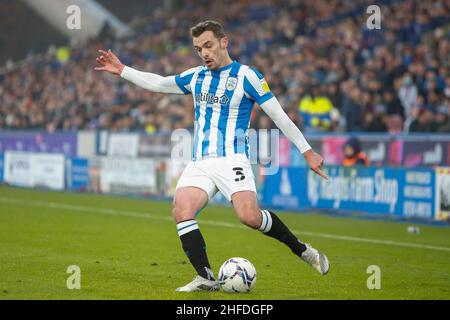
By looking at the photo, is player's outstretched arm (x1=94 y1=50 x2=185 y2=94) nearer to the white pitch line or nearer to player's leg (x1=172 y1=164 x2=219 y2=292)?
player's leg (x1=172 y1=164 x2=219 y2=292)

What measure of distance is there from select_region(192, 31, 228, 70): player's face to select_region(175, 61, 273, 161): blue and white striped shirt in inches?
5.8

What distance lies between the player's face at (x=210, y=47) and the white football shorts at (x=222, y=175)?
86 centimetres

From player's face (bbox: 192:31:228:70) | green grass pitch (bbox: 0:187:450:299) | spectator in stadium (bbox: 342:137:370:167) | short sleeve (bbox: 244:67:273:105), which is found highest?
player's face (bbox: 192:31:228:70)

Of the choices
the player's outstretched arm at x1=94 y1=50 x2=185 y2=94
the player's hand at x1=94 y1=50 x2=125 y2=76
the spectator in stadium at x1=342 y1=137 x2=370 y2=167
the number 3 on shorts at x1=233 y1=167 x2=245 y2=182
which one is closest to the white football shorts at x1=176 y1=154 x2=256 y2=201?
the number 3 on shorts at x1=233 y1=167 x2=245 y2=182

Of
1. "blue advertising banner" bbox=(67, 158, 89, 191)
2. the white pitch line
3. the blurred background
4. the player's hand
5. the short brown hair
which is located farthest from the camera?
"blue advertising banner" bbox=(67, 158, 89, 191)

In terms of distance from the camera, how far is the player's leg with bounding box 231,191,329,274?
823cm

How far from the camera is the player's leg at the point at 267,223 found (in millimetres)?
8234

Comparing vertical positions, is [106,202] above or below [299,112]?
below

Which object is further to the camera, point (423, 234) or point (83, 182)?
point (83, 182)

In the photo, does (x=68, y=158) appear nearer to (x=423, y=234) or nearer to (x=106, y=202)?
(x=106, y=202)

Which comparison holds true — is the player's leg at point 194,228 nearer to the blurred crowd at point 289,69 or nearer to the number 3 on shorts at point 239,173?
the number 3 on shorts at point 239,173

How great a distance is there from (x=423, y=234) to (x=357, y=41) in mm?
8754
